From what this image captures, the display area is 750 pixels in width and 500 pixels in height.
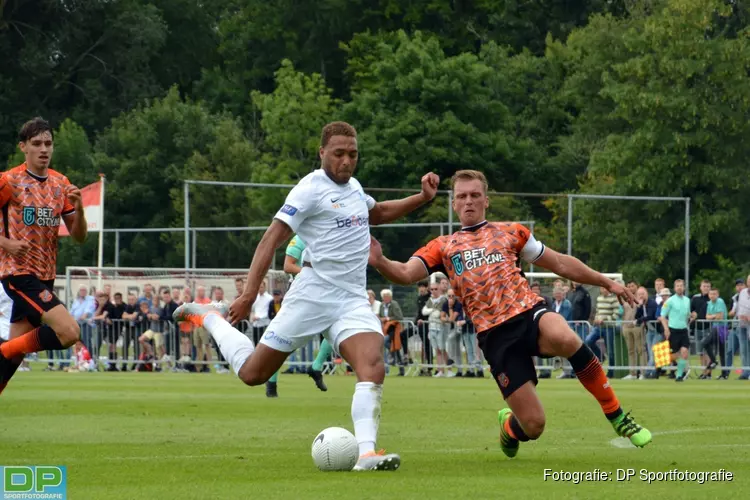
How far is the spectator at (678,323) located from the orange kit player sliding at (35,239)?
17.3 metres

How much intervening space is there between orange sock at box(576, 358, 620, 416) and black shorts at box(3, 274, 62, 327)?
452cm

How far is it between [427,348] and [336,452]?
21241mm

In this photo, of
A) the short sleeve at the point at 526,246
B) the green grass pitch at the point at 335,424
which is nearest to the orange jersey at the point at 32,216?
the green grass pitch at the point at 335,424

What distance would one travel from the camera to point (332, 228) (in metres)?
10.3

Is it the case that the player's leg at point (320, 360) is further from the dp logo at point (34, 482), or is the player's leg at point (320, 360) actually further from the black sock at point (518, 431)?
the dp logo at point (34, 482)

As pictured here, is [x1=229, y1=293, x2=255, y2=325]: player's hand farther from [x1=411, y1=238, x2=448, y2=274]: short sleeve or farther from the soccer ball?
[x1=411, y1=238, x2=448, y2=274]: short sleeve

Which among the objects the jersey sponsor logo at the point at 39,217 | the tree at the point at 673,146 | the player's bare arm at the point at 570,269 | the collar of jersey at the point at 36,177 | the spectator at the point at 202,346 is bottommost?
the spectator at the point at 202,346

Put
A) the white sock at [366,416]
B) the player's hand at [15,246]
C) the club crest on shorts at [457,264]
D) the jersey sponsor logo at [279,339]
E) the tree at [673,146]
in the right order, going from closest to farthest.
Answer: the white sock at [366,416], the jersey sponsor logo at [279,339], the club crest on shorts at [457,264], the player's hand at [15,246], the tree at [673,146]

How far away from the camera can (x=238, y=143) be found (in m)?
65.0

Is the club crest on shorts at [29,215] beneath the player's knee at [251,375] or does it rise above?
above

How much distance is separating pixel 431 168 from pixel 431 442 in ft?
159

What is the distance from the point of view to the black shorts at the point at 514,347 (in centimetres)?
1066

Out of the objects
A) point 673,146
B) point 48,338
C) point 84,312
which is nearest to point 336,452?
point 48,338

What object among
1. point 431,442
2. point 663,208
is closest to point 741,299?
point 431,442
